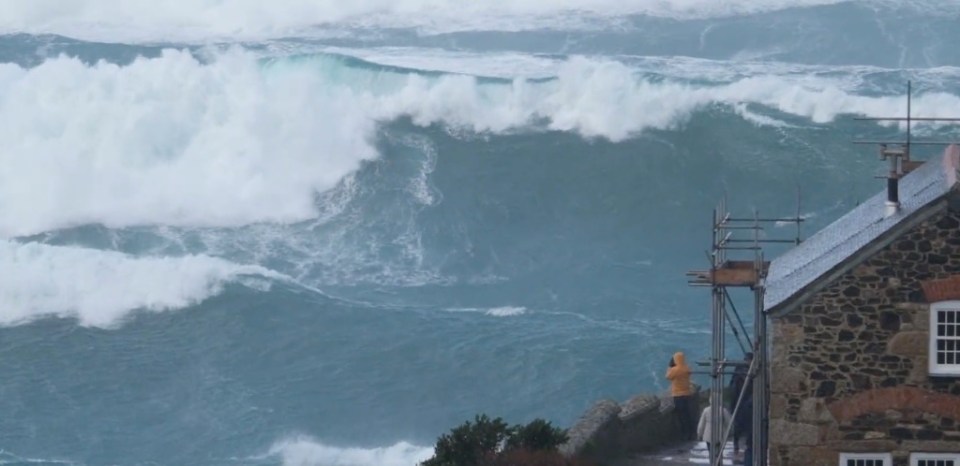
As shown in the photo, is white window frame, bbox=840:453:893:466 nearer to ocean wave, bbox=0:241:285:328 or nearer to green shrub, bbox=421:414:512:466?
green shrub, bbox=421:414:512:466

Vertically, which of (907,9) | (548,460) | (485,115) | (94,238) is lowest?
(548,460)

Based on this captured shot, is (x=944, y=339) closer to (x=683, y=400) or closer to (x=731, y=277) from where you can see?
(x=731, y=277)

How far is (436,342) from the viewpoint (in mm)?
29938

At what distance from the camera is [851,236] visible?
1647 centimetres

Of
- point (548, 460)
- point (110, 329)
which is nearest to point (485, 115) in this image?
point (110, 329)

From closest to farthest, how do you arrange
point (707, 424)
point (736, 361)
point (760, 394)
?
1. point (760, 394)
2. point (736, 361)
3. point (707, 424)

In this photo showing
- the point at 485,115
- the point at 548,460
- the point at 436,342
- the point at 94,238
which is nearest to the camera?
the point at 548,460

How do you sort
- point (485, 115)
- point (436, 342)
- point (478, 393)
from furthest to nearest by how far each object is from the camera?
point (485, 115)
point (436, 342)
point (478, 393)

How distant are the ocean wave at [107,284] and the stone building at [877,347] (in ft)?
57.0

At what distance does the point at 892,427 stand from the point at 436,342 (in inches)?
567

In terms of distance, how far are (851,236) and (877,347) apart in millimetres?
1019

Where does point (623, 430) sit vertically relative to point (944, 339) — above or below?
below

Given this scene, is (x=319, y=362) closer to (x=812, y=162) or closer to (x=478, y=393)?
(x=478, y=393)

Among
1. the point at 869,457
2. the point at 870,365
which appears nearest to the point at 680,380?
the point at 869,457
